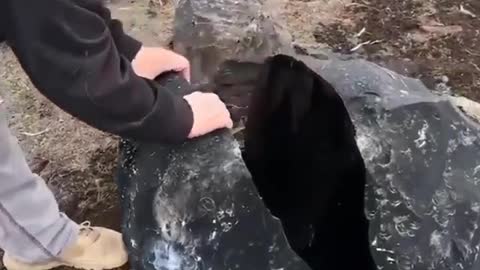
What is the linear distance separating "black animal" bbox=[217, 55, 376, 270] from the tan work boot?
1.03ft

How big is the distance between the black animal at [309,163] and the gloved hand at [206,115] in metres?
0.16

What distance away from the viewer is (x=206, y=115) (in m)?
1.20

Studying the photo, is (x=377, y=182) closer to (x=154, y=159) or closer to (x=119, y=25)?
(x=154, y=159)

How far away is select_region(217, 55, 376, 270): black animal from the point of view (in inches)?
50.9

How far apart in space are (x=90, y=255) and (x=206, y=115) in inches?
19.9

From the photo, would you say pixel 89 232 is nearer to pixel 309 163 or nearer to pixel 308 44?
pixel 309 163

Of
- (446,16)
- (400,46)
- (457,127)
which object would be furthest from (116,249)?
(446,16)

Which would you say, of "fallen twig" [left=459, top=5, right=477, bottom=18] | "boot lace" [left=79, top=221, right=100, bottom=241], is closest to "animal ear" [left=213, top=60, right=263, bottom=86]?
"boot lace" [left=79, top=221, right=100, bottom=241]

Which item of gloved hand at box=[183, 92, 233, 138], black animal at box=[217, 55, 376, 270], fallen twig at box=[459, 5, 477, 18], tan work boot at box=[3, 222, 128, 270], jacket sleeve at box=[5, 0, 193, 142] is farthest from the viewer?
fallen twig at box=[459, 5, 477, 18]

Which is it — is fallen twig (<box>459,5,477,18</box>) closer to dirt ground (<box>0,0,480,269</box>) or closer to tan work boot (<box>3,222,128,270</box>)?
dirt ground (<box>0,0,480,269</box>)

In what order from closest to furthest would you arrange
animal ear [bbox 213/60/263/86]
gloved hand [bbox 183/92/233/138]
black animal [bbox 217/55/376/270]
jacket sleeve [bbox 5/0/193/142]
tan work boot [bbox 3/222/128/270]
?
jacket sleeve [bbox 5/0/193/142] → gloved hand [bbox 183/92/233/138] → black animal [bbox 217/55/376/270] → tan work boot [bbox 3/222/128/270] → animal ear [bbox 213/60/263/86]

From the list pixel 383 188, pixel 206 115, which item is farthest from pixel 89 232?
pixel 383 188

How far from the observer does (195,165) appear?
1180 millimetres

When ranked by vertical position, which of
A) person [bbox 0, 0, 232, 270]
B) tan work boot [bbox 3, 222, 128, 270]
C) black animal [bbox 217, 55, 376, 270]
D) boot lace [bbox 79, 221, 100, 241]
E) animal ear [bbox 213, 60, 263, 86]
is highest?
person [bbox 0, 0, 232, 270]
